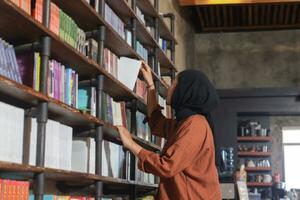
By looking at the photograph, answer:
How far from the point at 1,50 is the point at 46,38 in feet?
0.84

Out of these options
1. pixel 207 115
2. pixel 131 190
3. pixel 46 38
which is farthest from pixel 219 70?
pixel 46 38

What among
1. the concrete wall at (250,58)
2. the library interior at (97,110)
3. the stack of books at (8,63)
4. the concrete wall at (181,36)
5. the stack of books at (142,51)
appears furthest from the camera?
the concrete wall at (250,58)

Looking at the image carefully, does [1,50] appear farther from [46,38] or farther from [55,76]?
[55,76]

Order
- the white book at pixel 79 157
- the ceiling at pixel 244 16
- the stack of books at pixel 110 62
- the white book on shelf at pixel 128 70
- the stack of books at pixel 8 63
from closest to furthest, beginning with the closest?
the stack of books at pixel 8 63 < the white book at pixel 79 157 < the stack of books at pixel 110 62 < the white book on shelf at pixel 128 70 < the ceiling at pixel 244 16

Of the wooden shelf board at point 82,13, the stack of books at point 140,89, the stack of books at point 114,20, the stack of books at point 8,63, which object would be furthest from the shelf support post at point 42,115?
the stack of books at point 140,89

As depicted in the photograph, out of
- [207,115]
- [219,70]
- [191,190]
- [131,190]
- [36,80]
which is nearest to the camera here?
[36,80]

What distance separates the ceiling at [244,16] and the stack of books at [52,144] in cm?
561

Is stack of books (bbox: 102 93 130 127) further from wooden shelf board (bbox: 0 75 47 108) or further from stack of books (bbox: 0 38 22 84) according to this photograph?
stack of books (bbox: 0 38 22 84)

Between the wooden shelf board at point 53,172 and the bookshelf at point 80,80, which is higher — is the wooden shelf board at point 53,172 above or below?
below

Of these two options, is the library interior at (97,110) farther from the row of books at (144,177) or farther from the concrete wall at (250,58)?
the concrete wall at (250,58)

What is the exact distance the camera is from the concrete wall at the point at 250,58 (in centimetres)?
922

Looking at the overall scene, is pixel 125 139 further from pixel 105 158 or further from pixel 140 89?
pixel 140 89

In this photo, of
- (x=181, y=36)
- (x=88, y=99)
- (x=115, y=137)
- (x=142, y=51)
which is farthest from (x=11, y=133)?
(x=181, y=36)

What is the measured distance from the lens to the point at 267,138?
10.1 m
